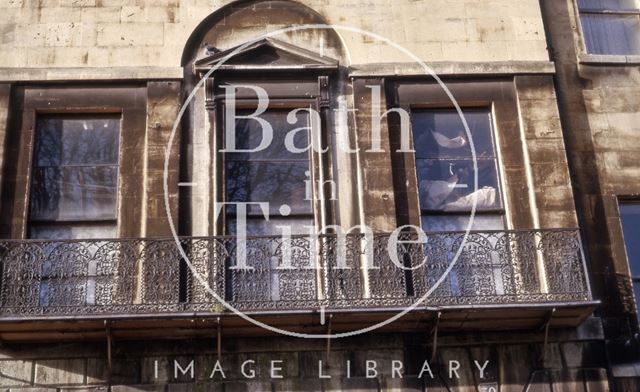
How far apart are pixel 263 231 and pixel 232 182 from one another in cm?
92

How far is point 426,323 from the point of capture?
1384cm

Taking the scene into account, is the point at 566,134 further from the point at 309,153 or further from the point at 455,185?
the point at 309,153

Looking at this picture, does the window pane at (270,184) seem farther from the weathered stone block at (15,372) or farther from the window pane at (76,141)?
the weathered stone block at (15,372)

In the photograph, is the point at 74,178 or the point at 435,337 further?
the point at 74,178

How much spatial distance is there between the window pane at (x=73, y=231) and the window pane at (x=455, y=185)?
470cm

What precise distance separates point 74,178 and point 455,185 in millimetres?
5809

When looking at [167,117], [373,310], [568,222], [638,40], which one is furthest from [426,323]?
[638,40]

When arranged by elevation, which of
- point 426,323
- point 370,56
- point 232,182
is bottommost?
point 426,323

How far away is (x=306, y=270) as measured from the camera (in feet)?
46.5

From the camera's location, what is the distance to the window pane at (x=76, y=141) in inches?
608

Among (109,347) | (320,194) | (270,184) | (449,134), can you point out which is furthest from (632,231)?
(109,347)

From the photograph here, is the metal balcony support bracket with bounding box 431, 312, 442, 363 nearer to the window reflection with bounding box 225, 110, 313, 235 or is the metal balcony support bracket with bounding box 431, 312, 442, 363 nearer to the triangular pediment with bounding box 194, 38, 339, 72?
the window reflection with bounding box 225, 110, 313, 235

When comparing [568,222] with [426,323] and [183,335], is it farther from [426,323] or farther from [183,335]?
[183,335]

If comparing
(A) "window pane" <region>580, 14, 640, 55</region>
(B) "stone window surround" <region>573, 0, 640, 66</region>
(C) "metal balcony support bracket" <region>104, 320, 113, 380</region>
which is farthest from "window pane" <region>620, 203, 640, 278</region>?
(C) "metal balcony support bracket" <region>104, 320, 113, 380</region>
